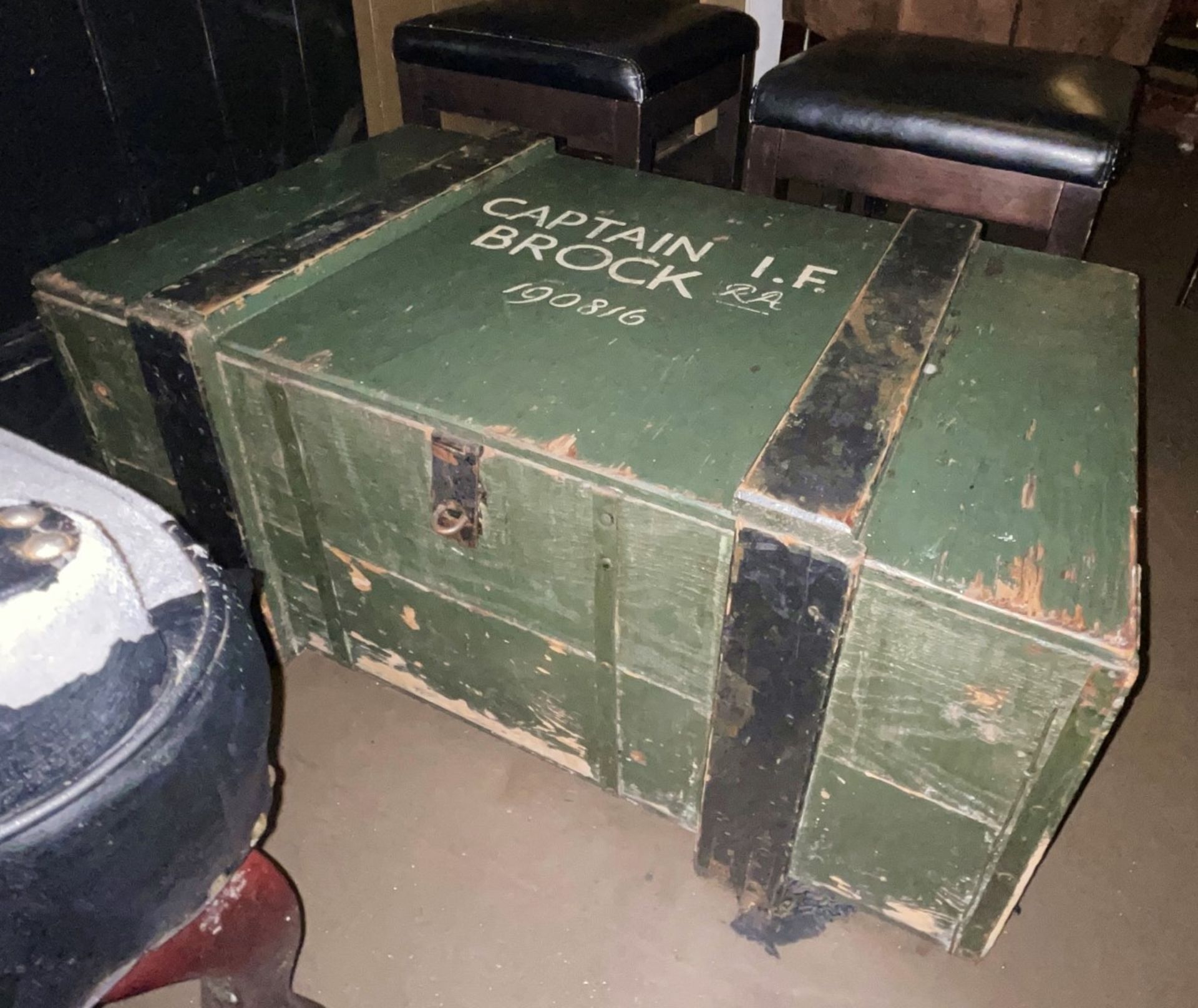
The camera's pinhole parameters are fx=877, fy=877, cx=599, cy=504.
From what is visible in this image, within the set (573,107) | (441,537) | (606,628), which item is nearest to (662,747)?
(606,628)

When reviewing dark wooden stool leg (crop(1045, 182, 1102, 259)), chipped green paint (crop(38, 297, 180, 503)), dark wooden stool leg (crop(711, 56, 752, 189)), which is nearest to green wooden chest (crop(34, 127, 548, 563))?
chipped green paint (crop(38, 297, 180, 503))

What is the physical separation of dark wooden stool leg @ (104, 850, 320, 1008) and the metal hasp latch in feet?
1.14

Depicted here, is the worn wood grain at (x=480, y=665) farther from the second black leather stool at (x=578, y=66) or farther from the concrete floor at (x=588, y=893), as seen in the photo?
the second black leather stool at (x=578, y=66)

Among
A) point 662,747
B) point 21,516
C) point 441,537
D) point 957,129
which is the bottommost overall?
point 662,747

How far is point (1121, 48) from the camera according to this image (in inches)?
106

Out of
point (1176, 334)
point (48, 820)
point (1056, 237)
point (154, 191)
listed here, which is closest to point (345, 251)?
Answer: point (154, 191)

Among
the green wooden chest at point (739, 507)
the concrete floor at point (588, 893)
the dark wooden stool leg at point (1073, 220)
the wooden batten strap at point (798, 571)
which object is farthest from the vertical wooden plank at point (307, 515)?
the dark wooden stool leg at point (1073, 220)

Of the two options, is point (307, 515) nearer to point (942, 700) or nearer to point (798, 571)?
point (798, 571)

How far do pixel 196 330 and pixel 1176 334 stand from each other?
2132 mm

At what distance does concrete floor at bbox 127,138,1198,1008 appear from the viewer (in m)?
0.97

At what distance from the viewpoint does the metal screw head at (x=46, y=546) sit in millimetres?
392

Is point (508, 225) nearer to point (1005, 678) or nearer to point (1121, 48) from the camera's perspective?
point (1005, 678)

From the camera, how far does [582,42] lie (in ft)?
4.72

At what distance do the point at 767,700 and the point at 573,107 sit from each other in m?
1.09
